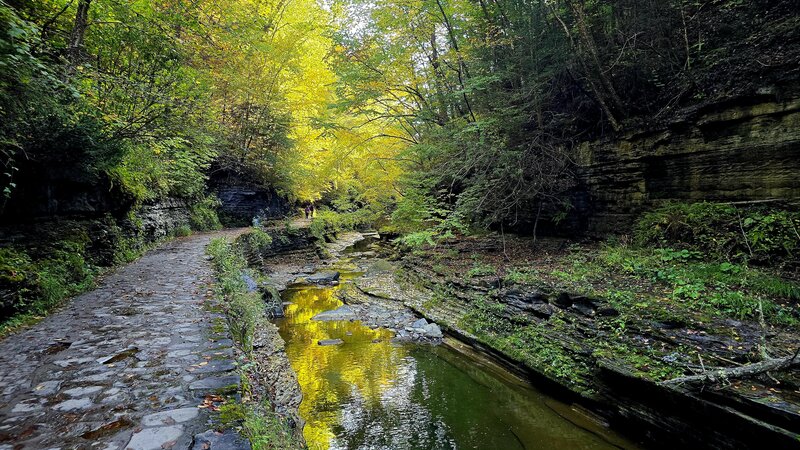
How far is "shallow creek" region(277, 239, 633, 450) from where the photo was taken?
509 cm

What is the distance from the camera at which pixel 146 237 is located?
11.0 meters

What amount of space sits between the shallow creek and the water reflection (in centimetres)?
1

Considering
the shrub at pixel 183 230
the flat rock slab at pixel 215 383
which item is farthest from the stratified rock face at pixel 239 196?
the flat rock slab at pixel 215 383

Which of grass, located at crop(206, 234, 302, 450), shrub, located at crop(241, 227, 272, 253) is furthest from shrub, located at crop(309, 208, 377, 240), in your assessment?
grass, located at crop(206, 234, 302, 450)

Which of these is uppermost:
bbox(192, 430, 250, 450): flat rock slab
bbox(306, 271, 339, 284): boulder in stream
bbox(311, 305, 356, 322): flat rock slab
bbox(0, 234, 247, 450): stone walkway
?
bbox(0, 234, 247, 450): stone walkway

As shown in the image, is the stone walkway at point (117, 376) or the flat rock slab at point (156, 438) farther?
the stone walkway at point (117, 376)

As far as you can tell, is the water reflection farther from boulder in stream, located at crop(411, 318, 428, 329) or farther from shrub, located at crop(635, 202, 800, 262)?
shrub, located at crop(635, 202, 800, 262)

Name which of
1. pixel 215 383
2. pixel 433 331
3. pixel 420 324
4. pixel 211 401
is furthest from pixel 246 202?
pixel 211 401

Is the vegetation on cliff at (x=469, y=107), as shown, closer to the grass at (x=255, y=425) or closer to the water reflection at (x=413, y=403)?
the water reflection at (x=413, y=403)

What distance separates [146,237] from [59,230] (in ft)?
14.9

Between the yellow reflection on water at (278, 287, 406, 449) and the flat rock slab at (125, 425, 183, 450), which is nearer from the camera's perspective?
the flat rock slab at (125, 425, 183, 450)

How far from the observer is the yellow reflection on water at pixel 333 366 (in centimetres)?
566

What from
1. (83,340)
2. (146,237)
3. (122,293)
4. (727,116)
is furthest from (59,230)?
(727,116)

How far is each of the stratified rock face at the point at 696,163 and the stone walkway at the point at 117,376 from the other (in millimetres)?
9289
